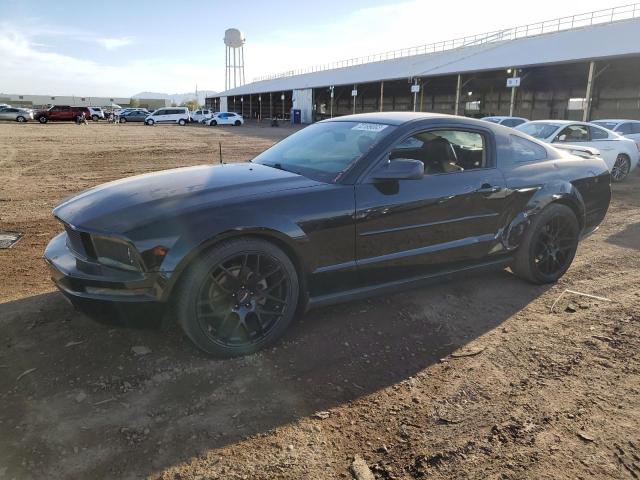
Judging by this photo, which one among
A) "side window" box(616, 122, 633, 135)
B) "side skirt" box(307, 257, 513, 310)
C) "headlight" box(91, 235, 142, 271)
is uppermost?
"side window" box(616, 122, 633, 135)

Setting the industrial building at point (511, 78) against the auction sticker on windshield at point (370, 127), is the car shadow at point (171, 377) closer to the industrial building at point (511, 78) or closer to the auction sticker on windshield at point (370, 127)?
the auction sticker on windshield at point (370, 127)

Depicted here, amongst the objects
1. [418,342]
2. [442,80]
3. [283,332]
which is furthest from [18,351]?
[442,80]

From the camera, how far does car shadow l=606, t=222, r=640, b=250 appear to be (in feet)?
20.1

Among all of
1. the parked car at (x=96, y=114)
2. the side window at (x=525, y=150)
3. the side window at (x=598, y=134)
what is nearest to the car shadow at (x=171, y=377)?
the side window at (x=525, y=150)

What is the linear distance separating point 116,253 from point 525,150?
368cm

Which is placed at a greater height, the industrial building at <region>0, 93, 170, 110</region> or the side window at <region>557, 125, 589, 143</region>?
the industrial building at <region>0, 93, 170, 110</region>

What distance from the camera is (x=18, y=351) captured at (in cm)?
324

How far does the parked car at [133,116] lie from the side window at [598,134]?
47.4 meters

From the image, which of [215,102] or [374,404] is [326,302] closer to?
[374,404]

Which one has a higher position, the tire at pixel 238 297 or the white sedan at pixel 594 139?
the white sedan at pixel 594 139

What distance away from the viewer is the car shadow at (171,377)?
242 centimetres

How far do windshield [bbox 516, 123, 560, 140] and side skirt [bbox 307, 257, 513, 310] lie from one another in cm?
740

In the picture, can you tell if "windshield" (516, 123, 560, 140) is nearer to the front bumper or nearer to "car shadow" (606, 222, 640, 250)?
"car shadow" (606, 222, 640, 250)

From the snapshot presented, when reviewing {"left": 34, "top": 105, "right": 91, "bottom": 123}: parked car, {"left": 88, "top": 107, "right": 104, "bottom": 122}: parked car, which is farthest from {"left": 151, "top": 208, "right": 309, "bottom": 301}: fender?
{"left": 88, "top": 107, "right": 104, "bottom": 122}: parked car
